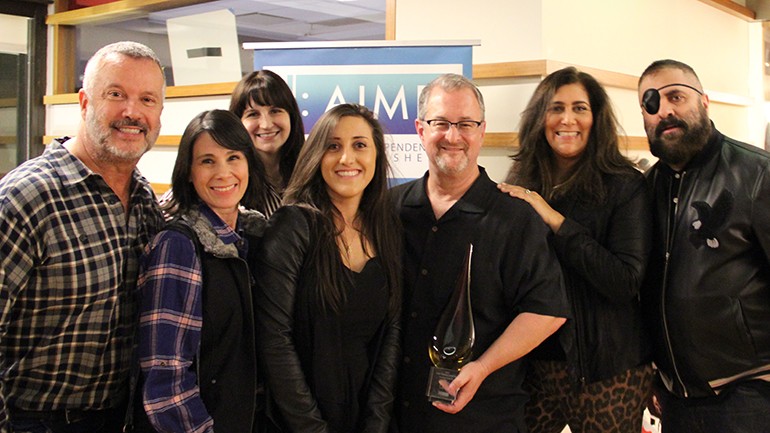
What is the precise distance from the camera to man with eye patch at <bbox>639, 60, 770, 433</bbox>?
2.25 meters

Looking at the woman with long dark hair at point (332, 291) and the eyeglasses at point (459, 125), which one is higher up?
the eyeglasses at point (459, 125)

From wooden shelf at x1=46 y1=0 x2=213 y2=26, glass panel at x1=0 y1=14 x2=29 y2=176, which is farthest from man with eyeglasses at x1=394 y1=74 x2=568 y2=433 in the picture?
glass panel at x1=0 y1=14 x2=29 y2=176

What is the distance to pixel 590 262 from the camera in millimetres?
2225

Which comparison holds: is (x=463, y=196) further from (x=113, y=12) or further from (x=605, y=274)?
(x=113, y=12)

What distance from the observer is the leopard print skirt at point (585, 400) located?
232cm

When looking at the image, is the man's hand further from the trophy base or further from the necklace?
the necklace

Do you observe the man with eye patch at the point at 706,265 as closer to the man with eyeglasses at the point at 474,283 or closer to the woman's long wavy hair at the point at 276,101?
the man with eyeglasses at the point at 474,283

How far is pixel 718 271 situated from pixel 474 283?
0.76 metres

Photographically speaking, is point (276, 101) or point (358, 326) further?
point (276, 101)

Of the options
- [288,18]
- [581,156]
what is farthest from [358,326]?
[288,18]

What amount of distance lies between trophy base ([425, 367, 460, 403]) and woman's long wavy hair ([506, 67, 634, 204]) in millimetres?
743

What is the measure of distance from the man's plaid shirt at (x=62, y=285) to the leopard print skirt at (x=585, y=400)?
1.27 metres

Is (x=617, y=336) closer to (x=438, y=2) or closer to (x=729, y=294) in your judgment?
(x=729, y=294)

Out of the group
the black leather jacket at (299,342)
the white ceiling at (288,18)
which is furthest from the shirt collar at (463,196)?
the white ceiling at (288,18)
